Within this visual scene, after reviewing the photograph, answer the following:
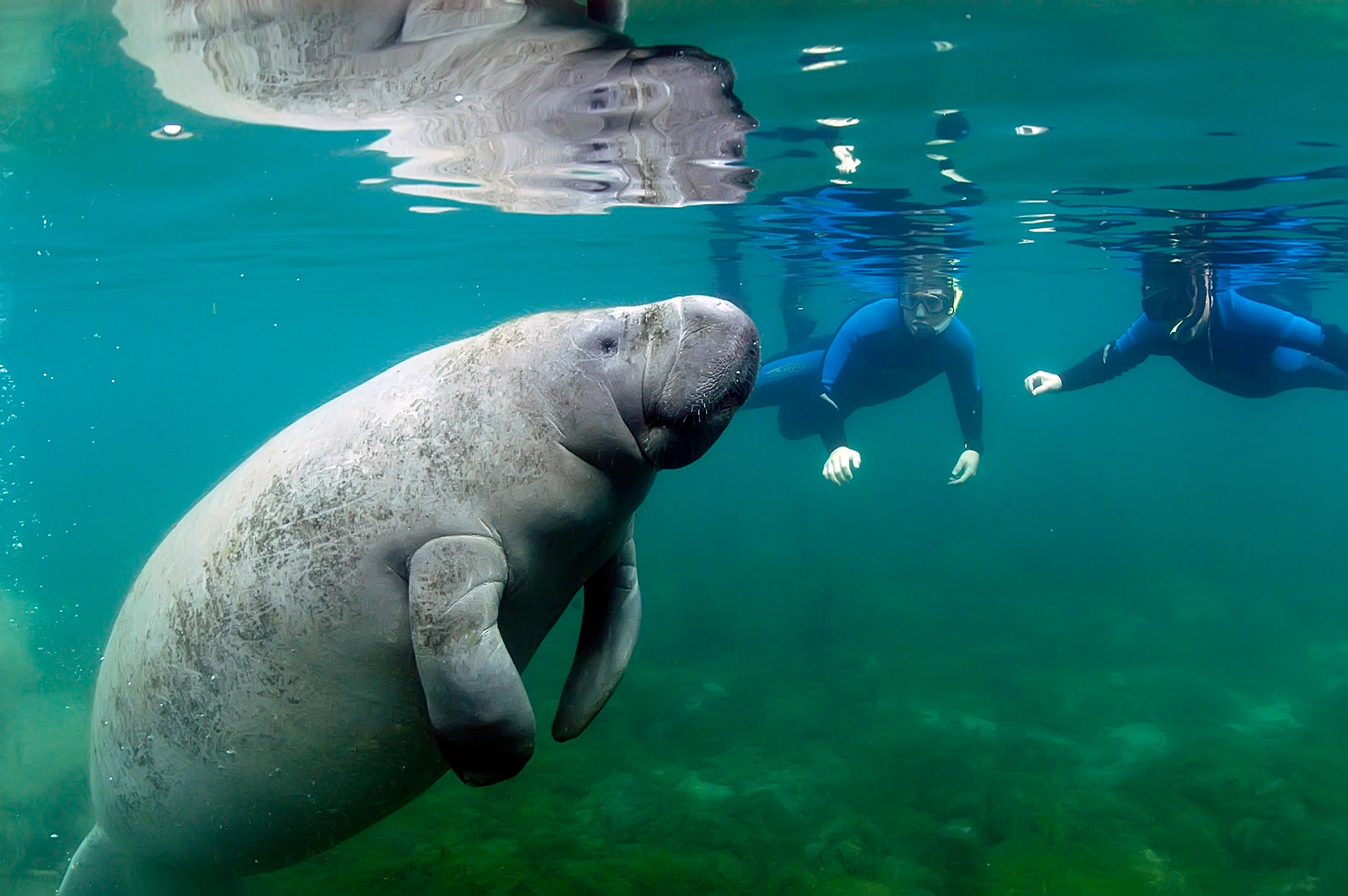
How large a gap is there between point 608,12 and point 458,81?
1.68 metres

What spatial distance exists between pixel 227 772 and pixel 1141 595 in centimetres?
1589

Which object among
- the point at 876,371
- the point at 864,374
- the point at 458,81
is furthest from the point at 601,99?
the point at 876,371

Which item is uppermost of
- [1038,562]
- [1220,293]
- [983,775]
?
[1220,293]

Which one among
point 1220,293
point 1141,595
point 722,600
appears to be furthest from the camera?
point 1141,595

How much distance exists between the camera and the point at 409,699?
2.95m

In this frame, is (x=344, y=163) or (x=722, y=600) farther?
(x=722, y=600)

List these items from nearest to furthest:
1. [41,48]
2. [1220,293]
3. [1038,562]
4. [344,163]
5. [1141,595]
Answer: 1. [41,48]
2. [344,163]
3. [1220,293]
4. [1141,595]
5. [1038,562]

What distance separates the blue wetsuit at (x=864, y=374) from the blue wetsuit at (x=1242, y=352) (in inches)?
47.6

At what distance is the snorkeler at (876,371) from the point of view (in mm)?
10594

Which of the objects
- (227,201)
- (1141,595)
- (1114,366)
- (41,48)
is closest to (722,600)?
(1114,366)

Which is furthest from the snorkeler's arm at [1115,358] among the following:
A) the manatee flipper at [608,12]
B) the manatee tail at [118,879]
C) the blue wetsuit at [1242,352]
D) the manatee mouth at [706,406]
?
the manatee tail at [118,879]

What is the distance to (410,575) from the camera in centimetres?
266

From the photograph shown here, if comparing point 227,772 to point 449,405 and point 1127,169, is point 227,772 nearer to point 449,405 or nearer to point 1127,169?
point 449,405

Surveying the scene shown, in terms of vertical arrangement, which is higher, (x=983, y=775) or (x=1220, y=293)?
(x=1220, y=293)
